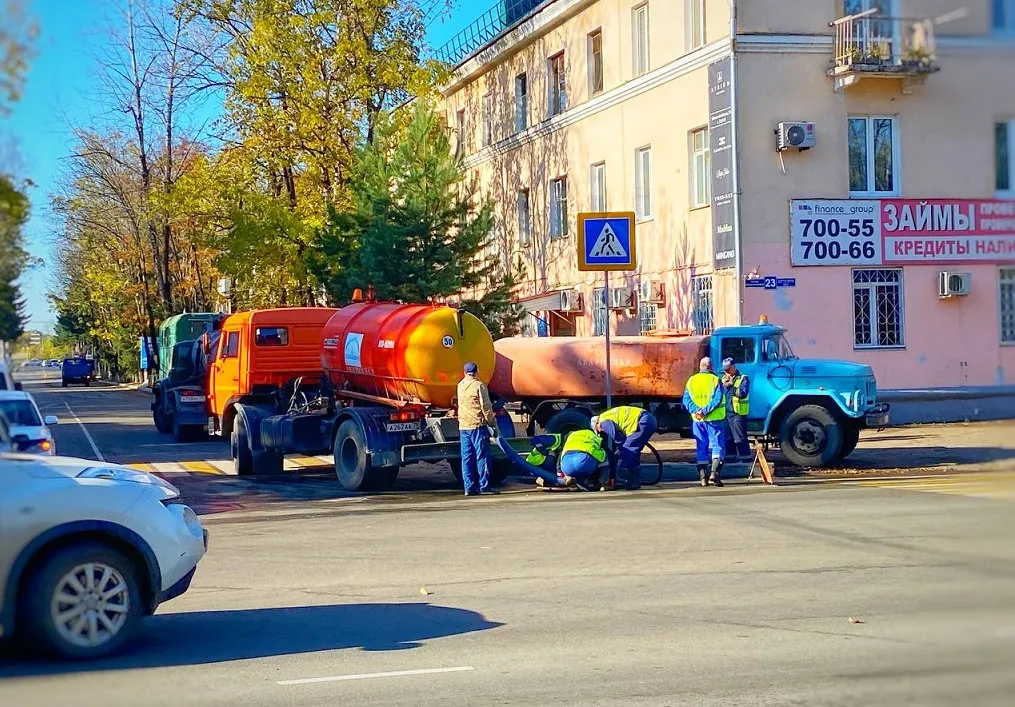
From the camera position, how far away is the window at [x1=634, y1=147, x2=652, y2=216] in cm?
2919

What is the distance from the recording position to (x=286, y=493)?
17562 mm

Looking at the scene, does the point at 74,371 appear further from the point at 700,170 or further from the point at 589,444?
the point at 589,444

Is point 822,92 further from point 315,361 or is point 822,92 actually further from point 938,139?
point 938,139

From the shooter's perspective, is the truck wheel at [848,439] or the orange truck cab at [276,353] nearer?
the truck wheel at [848,439]

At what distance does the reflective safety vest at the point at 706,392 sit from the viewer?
54.9 ft

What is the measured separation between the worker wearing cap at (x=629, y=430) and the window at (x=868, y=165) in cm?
463

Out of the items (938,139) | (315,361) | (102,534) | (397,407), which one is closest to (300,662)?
(102,534)

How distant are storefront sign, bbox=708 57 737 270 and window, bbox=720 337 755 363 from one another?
21.0 feet

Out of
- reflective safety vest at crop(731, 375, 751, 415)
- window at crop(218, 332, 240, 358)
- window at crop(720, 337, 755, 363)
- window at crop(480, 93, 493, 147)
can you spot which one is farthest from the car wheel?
window at crop(480, 93, 493, 147)

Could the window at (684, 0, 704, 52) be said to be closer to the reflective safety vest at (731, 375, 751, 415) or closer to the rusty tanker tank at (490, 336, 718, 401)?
the rusty tanker tank at (490, 336, 718, 401)

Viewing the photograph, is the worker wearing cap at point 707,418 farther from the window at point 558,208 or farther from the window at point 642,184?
Answer: the window at point 558,208

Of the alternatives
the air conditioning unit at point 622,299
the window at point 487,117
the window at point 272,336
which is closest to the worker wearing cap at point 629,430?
the window at point 272,336

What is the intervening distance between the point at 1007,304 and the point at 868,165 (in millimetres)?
15571

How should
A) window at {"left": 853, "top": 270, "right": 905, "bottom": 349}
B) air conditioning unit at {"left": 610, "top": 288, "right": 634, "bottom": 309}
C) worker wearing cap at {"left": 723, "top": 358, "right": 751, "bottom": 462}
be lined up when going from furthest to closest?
air conditioning unit at {"left": 610, "top": 288, "right": 634, "bottom": 309} < window at {"left": 853, "top": 270, "right": 905, "bottom": 349} < worker wearing cap at {"left": 723, "top": 358, "right": 751, "bottom": 462}
